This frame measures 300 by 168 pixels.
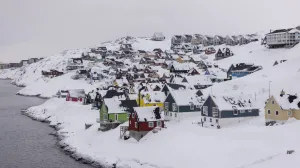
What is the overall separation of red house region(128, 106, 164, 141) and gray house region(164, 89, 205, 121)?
5.33 meters

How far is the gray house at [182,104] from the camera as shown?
53781 mm

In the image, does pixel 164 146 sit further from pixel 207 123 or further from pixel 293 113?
pixel 293 113

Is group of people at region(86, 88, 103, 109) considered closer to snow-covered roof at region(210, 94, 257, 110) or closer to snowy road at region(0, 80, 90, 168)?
snowy road at region(0, 80, 90, 168)

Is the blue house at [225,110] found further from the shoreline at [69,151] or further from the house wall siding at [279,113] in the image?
the shoreline at [69,151]

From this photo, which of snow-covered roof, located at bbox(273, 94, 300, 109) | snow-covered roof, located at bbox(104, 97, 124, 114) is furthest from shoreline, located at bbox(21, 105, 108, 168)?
snow-covered roof, located at bbox(273, 94, 300, 109)

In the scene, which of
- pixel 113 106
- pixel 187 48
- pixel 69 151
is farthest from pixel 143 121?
pixel 187 48

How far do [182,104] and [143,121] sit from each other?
7.94 m

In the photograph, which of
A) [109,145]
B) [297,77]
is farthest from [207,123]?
[297,77]

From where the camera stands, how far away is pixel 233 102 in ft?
164

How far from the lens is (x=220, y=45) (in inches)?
6211

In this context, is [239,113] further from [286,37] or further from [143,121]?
[286,37]

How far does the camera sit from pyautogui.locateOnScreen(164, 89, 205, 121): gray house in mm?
53781

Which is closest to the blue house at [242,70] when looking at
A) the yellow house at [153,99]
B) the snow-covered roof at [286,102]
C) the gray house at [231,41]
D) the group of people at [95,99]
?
the group of people at [95,99]

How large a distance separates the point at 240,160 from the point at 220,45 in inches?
4951
